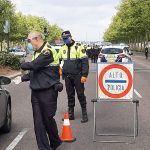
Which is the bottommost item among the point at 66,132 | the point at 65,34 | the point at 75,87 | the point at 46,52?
the point at 66,132

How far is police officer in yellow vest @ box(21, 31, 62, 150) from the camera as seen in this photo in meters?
7.05

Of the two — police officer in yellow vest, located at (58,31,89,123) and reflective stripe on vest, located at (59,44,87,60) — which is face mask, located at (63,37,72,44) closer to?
police officer in yellow vest, located at (58,31,89,123)

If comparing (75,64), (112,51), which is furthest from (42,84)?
(112,51)

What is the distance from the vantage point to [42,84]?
7.07m

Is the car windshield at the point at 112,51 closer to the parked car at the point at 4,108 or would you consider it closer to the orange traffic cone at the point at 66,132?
the parked car at the point at 4,108

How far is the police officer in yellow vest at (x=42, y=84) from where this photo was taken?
7.05 m

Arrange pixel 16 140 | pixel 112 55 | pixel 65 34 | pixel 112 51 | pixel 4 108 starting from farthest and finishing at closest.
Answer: pixel 112 51
pixel 112 55
pixel 65 34
pixel 4 108
pixel 16 140

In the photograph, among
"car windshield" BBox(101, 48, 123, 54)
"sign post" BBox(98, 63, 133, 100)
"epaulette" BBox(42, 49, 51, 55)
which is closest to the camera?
"epaulette" BBox(42, 49, 51, 55)

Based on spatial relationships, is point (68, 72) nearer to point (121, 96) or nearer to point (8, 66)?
point (121, 96)

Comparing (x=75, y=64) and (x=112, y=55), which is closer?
(x=75, y=64)

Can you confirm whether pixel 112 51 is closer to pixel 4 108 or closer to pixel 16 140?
pixel 4 108

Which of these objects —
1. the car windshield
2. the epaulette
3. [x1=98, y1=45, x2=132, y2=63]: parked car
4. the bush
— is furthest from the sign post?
the bush

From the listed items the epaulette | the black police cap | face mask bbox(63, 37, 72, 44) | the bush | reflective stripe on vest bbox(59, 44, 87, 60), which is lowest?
the bush

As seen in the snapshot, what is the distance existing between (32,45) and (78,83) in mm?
3505
